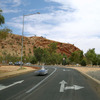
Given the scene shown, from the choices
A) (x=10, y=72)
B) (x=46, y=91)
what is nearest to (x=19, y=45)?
(x=10, y=72)

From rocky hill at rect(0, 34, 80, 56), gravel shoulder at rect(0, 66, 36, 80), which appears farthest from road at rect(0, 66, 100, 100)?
rocky hill at rect(0, 34, 80, 56)

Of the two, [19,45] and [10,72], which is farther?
[19,45]

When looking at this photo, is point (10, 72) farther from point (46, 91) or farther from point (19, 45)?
point (19, 45)

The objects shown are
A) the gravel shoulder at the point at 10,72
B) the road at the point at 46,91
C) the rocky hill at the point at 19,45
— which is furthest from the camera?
the rocky hill at the point at 19,45

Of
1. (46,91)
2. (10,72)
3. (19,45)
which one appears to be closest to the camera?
(46,91)

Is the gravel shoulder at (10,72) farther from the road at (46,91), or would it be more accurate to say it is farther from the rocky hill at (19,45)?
the rocky hill at (19,45)

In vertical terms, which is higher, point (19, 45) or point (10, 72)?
point (19, 45)

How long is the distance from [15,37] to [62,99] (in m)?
145

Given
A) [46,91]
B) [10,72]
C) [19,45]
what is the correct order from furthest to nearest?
1. [19,45]
2. [10,72]
3. [46,91]

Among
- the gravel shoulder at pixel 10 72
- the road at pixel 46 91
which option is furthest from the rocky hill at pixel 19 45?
the road at pixel 46 91

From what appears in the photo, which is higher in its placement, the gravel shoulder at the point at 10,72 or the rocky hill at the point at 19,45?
the rocky hill at the point at 19,45

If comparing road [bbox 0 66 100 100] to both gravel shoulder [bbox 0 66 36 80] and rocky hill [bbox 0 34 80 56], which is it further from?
rocky hill [bbox 0 34 80 56]

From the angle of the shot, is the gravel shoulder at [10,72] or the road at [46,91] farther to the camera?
the gravel shoulder at [10,72]

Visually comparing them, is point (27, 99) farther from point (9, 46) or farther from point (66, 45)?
point (66, 45)
